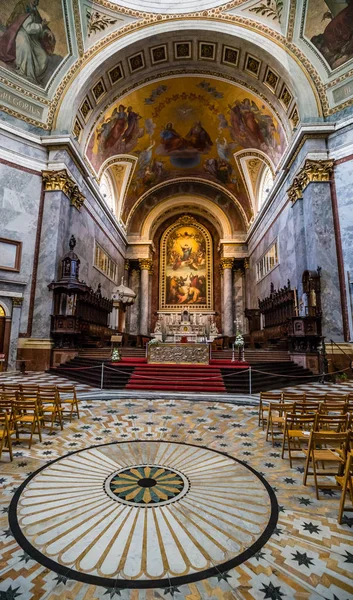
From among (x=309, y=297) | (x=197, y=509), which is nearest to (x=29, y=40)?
(x=309, y=297)

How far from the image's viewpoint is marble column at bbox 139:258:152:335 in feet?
82.7

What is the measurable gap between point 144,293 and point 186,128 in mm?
12135

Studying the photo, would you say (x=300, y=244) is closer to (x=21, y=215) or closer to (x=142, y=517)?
(x=21, y=215)

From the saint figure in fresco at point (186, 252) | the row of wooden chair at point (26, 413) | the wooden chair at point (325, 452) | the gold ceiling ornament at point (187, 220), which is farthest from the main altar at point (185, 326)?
the wooden chair at point (325, 452)

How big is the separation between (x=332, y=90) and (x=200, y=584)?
1648 cm

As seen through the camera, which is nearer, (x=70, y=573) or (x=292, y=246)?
(x=70, y=573)

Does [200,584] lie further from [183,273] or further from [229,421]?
[183,273]

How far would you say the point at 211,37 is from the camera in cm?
1484

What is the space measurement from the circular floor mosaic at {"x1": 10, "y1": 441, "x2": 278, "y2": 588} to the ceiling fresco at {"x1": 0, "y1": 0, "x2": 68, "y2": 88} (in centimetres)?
1559

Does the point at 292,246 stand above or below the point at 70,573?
above

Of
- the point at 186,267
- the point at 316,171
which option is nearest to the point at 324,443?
the point at 316,171

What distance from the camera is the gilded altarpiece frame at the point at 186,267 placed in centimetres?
2683

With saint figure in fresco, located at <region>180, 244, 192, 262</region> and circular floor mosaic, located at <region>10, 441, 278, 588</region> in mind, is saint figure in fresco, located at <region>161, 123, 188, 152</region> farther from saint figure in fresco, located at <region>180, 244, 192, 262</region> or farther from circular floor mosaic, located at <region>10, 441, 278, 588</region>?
circular floor mosaic, located at <region>10, 441, 278, 588</region>

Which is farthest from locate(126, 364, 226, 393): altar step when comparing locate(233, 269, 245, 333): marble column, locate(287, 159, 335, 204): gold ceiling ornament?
locate(233, 269, 245, 333): marble column
